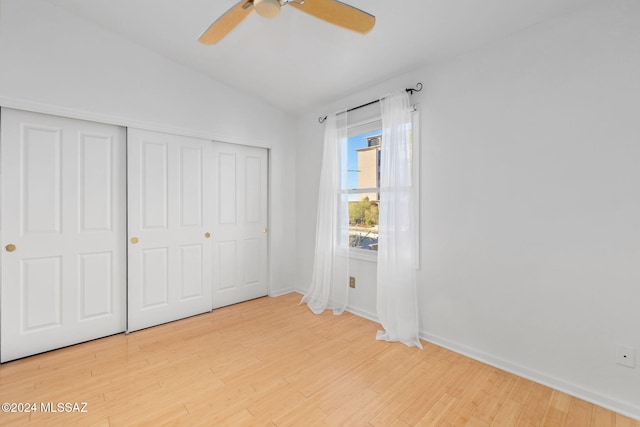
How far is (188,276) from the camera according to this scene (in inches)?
127

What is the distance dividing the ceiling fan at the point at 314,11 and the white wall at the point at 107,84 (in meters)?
1.58

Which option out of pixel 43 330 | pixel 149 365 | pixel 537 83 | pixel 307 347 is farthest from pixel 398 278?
pixel 43 330

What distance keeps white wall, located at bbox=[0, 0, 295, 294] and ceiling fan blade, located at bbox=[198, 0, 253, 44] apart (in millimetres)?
1362

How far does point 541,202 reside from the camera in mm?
2031

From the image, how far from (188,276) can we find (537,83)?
11.9 ft

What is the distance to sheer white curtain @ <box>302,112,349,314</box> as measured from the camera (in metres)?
3.38

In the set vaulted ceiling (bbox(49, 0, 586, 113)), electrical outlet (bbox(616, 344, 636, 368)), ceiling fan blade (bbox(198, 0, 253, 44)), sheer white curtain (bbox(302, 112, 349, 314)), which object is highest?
vaulted ceiling (bbox(49, 0, 586, 113))

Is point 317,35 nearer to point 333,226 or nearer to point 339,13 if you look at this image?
point 339,13

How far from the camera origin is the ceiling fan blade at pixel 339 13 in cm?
152

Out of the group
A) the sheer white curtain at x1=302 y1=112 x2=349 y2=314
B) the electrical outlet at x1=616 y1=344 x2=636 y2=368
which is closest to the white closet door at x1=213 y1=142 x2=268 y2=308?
the sheer white curtain at x1=302 y1=112 x2=349 y2=314

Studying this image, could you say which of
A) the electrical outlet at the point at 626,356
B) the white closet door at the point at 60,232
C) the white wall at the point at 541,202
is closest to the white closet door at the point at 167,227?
the white closet door at the point at 60,232

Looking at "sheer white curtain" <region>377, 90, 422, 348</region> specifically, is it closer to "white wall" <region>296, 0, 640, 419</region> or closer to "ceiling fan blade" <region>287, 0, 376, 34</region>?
"white wall" <region>296, 0, 640, 419</region>

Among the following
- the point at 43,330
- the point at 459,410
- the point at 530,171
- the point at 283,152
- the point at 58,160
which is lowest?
the point at 459,410

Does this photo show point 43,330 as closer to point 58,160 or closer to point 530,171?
point 58,160
